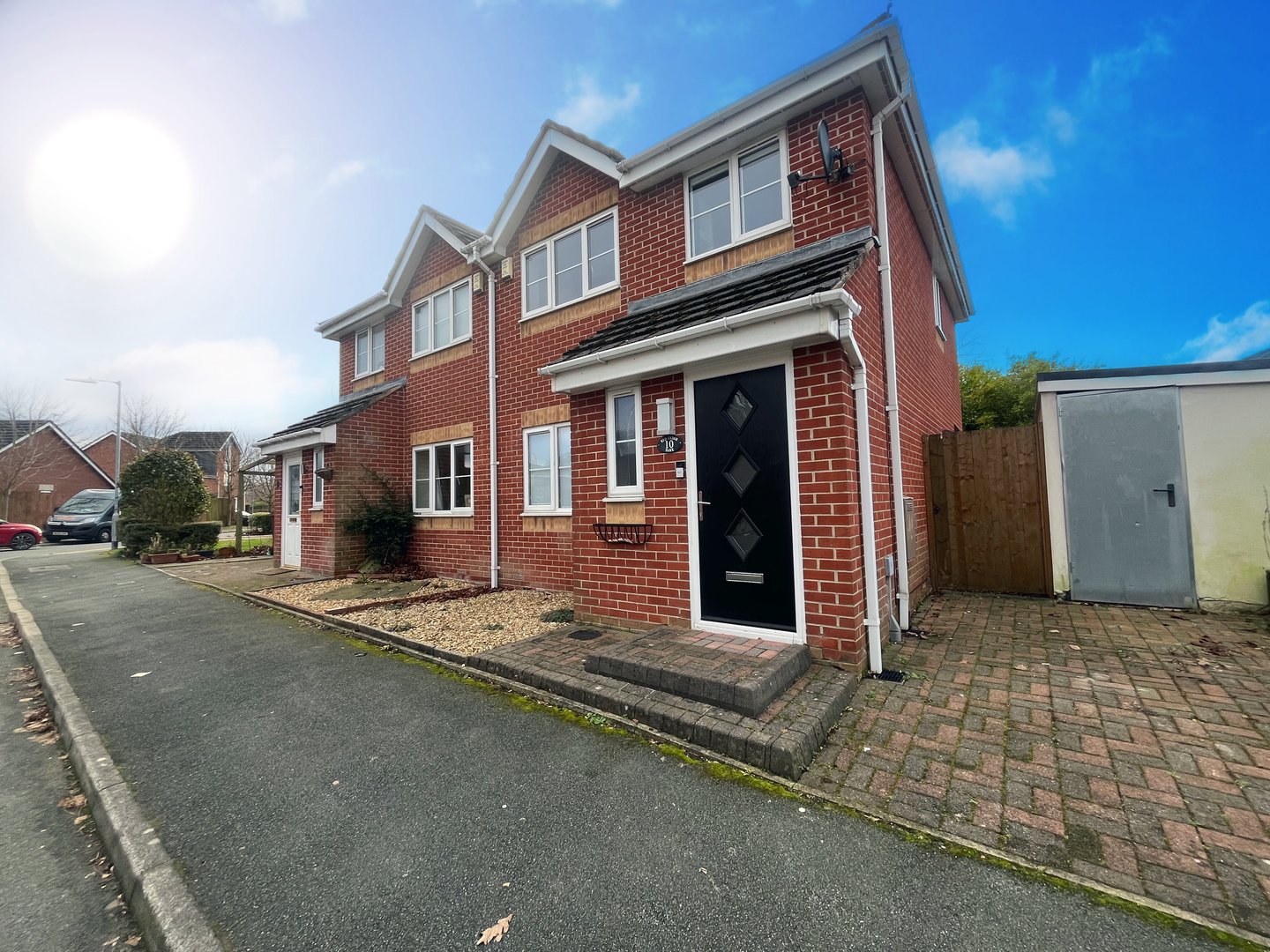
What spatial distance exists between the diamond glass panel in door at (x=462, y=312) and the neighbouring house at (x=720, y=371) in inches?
6.7

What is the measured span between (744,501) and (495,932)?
11.6ft

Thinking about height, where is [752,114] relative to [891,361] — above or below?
above

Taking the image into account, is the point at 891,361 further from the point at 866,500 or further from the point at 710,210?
the point at 710,210

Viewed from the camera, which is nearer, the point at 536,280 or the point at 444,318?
the point at 536,280

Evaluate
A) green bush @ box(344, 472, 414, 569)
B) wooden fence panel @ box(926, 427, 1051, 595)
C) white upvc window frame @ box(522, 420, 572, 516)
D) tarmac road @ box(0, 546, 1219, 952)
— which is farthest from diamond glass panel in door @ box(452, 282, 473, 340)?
wooden fence panel @ box(926, 427, 1051, 595)

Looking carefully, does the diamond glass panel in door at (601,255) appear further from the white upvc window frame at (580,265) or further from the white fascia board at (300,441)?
the white fascia board at (300,441)

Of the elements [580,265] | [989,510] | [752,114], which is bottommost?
[989,510]

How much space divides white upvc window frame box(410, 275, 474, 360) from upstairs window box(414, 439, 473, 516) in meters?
2.08

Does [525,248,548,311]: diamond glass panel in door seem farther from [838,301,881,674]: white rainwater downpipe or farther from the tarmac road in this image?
the tarmac road

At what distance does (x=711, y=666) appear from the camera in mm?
3918

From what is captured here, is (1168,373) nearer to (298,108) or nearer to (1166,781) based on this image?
(1166,781)

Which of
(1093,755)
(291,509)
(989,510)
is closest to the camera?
A: (1093,755)

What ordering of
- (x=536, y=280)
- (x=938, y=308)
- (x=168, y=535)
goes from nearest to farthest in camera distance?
(x=536, y=280) → (x=938, y=308) → (x=168, y=535)

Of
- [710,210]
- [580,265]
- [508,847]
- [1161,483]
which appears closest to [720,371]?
[710,210]
